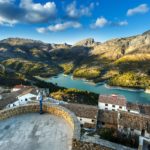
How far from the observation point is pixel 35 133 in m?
9.09

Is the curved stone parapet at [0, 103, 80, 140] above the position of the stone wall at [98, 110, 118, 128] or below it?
above

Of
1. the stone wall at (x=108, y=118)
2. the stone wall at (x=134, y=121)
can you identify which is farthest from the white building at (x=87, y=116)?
the stone wall at (x=134, y=121)

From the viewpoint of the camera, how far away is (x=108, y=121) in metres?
35.5

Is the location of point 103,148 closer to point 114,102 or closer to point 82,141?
point 82,141

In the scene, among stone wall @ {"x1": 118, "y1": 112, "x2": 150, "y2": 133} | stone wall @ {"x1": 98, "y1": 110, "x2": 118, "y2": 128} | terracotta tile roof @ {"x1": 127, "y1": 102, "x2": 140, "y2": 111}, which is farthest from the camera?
terracotta tile roof @ {"x1": 127, "y1": 102, "x2": 140, "y2": 111}

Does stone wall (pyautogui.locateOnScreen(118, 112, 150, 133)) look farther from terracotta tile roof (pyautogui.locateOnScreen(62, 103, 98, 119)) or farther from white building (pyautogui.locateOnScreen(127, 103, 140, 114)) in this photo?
white building (pyautogui.locateOnScreen(127, 103, 140, 114))

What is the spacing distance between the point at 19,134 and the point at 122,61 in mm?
189042

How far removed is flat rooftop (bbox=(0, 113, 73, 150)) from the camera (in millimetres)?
8094

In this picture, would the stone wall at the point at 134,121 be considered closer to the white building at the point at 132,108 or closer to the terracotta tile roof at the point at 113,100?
the white building at the point at 132,108

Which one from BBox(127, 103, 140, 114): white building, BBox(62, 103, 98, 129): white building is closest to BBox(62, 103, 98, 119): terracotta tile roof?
BBox(62, 103, 98, 129): white building

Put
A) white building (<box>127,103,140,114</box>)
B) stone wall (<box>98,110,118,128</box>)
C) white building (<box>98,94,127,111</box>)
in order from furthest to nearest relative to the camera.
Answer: white building (<box>98,94,127,111</box>) → white building (<box>127,103,140,114</box>) → stone wall (<box>98,110,118,128</box>)

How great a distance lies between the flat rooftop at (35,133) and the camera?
26.6 ft

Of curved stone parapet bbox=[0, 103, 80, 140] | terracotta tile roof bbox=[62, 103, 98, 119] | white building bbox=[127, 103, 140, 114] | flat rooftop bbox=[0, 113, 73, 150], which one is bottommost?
white building bbox=[127, 103, 140, 114]

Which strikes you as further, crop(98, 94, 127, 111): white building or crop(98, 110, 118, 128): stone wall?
crop(98, 94, 127, 111): white building
